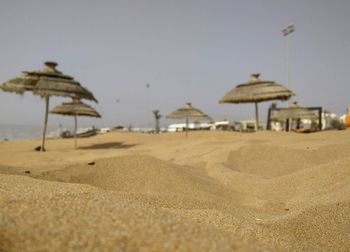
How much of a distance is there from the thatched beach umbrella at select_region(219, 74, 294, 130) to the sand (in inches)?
331

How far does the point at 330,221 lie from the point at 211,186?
138 centimetres

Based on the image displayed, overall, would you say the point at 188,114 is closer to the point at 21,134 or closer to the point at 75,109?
the point at 75,109

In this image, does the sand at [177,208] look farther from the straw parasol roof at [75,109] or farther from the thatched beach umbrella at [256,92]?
the straw parasol roof at [75,109]

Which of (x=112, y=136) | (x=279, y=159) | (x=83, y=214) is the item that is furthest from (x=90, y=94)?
(x=83, y=214)

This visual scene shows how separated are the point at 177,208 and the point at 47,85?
8858 millimetres

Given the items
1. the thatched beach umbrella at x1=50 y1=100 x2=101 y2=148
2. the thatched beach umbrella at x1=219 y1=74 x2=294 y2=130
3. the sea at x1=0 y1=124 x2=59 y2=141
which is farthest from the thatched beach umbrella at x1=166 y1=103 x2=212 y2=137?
the sea at x1=0 y1=124 x2=59 y2=141

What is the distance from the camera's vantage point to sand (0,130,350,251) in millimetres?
804

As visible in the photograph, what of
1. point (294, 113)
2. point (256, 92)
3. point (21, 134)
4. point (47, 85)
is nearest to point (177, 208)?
point (47, 85)

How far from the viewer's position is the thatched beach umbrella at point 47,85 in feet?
30.9

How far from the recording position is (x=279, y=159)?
4.26 metres

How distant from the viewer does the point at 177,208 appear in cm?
178

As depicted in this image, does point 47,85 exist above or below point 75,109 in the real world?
above

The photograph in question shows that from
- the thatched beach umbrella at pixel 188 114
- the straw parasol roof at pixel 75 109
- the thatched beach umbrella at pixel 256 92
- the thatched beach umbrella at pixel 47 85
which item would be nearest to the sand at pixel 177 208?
the thatched beach umbrella at pixel 47 85

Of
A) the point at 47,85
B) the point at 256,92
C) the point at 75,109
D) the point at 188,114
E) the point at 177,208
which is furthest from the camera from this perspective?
the point at 188,114
